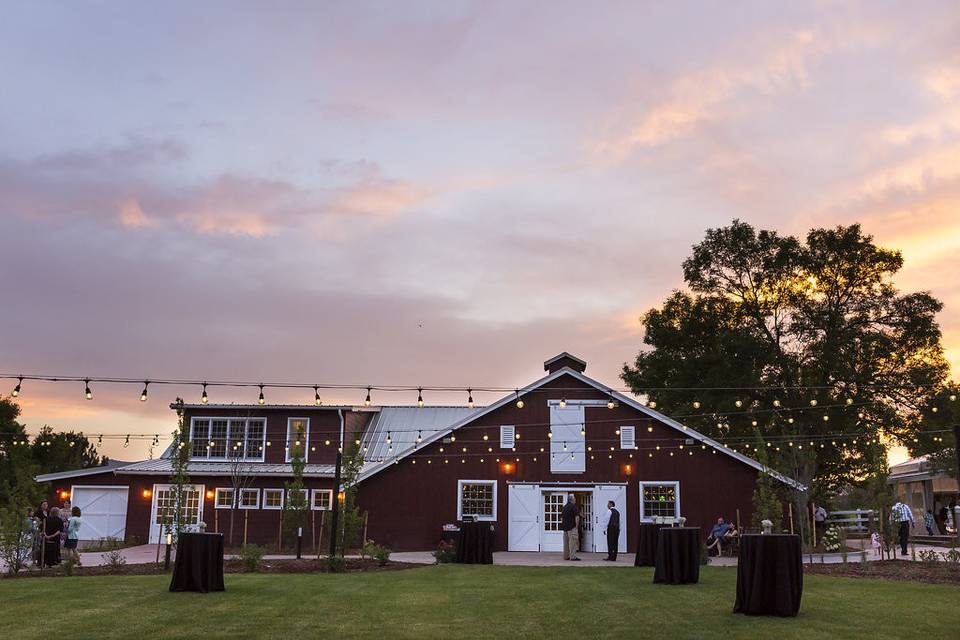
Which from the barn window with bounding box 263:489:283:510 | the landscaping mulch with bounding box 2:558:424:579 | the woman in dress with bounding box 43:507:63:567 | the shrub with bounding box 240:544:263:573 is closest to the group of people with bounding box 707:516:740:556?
the landscaping mulch with bounding box 2:558:424:579

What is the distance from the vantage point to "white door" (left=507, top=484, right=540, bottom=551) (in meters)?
29.2

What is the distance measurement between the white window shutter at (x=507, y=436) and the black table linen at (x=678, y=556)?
49.6ft

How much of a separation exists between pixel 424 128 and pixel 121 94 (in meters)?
5.86

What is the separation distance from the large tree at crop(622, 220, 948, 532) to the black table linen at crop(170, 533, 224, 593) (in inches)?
836

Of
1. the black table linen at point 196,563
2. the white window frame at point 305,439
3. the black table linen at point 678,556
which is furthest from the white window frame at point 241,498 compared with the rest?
the black table linen at point 678,556

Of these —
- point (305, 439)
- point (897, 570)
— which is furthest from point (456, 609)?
point (305, 439)

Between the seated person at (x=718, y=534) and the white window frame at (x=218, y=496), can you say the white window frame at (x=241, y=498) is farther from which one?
the seated person at (x=718, y=534)

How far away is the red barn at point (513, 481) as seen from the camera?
2928 centimetres

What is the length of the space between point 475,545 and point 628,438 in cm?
1065

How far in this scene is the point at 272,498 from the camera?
31.1m

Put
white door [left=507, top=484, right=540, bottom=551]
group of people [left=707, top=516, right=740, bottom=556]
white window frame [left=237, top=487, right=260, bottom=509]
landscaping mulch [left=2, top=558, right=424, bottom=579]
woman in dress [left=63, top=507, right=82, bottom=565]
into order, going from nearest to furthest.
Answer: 1. landscaping mulch [left=2, top=558, right=424, bottom=579]
2. woman in dress [left=63, top=507, right=82, bottom=565]
3. group of people [left=707, top=516, right=740, bottom=556]
4. white door [left=507, top=484, right=540, bottom=551]
5. white window frame [left=237, top=487, right=260, bottom=509]

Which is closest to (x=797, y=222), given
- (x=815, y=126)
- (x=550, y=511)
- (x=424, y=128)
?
(x=550, y=511)

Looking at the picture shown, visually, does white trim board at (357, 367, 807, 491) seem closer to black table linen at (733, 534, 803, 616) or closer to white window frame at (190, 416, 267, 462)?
white window frame at (190, 416, 267, 462)

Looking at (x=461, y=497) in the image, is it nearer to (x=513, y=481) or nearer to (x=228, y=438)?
(x=513, y=481)
